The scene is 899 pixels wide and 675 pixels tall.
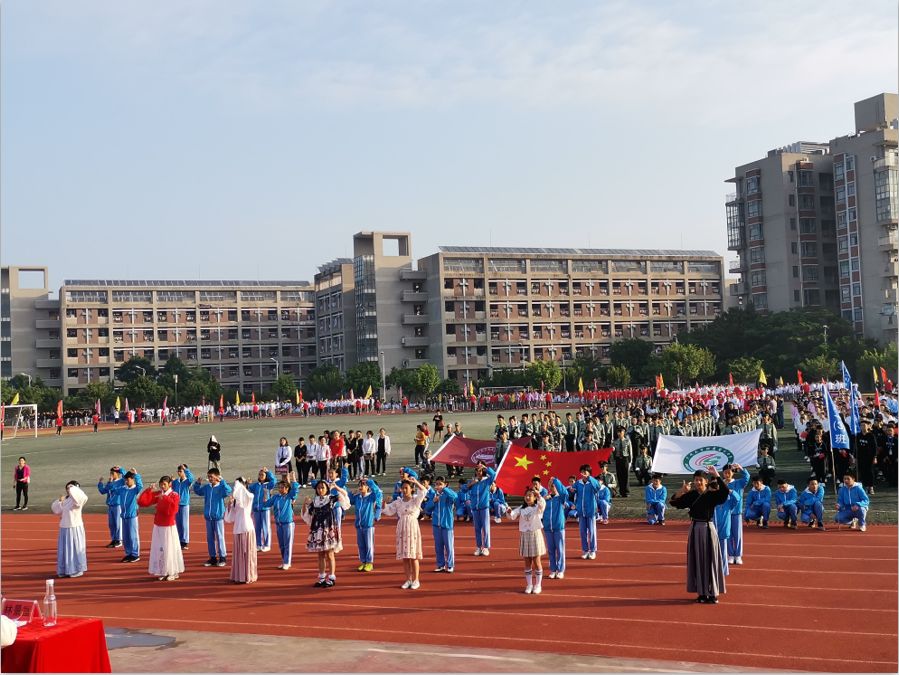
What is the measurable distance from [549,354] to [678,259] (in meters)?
18.5

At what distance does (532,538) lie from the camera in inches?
498

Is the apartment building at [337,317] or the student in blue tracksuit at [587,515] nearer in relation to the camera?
the student in blue tracksuit at [587,515]

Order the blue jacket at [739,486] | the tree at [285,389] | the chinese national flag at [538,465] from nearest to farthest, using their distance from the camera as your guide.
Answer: the blue jacket at [739,486] < the chinese national flag at [538,465] < the tree at [285,389]

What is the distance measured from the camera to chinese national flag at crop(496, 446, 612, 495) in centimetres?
1897

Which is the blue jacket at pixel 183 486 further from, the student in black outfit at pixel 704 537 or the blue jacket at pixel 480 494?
the student in black outfit at pixel 704 537

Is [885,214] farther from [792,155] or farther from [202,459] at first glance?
[202,459]

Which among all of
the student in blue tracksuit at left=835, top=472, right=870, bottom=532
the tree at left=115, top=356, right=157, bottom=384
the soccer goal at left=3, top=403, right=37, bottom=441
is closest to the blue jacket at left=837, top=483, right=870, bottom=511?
the student in blue tracksuit at left=835, top=472, right=870, bottom=532

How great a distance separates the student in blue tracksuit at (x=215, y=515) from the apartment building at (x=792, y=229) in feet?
248

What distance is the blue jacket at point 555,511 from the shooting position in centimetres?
1359

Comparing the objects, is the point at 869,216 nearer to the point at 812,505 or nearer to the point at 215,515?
the point at 812,505

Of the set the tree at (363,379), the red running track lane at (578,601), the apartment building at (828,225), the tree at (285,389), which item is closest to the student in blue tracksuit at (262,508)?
the red running track lane at (578,601)

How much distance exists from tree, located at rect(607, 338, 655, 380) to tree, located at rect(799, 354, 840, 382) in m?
17.4

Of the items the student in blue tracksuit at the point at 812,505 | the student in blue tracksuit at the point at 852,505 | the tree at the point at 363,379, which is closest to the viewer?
the student in blue tracksuit at the point at 852,505

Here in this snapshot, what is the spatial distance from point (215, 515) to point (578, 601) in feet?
20.4
